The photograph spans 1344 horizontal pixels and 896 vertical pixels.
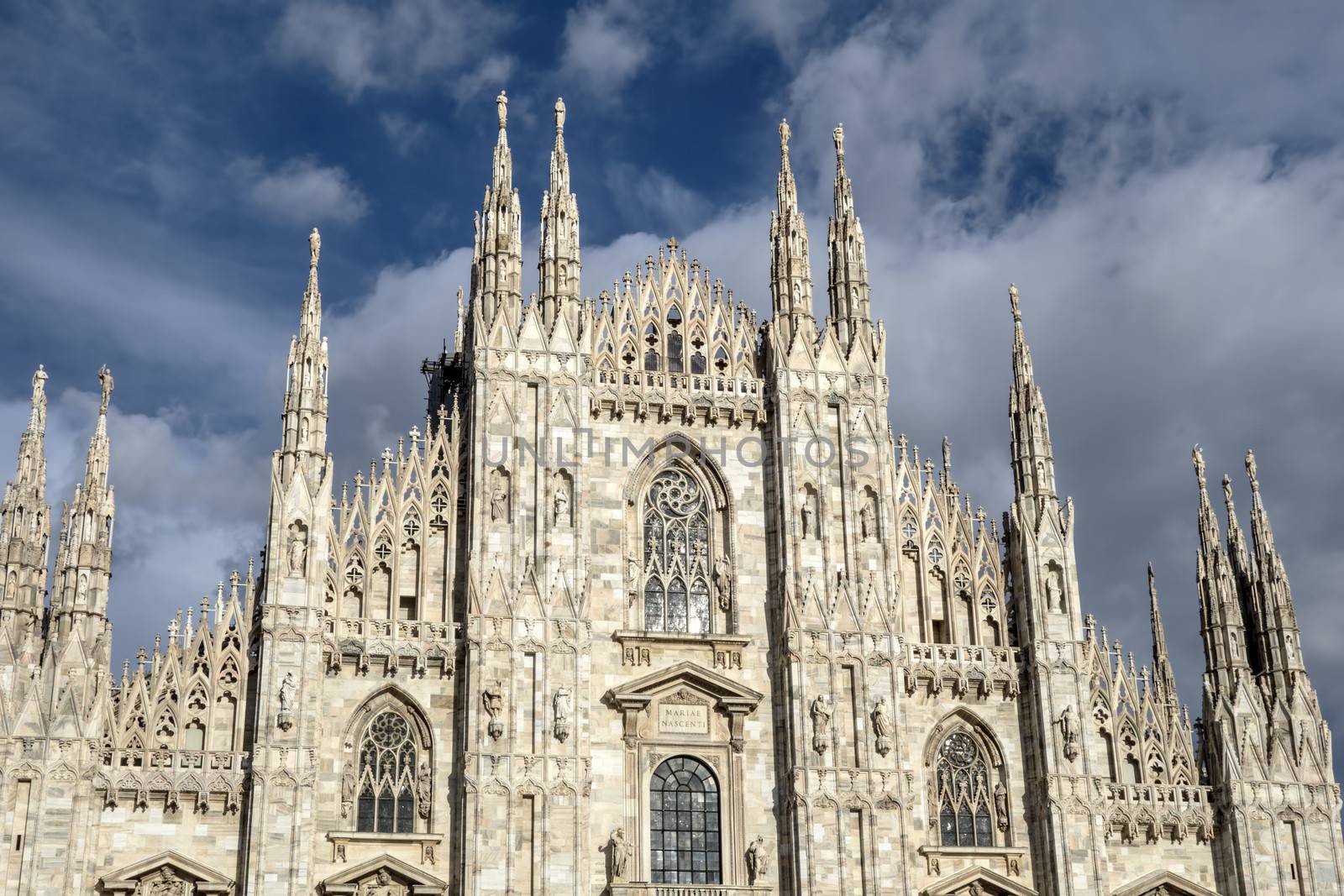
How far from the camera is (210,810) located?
113 ft

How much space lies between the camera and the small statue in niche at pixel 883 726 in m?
37.3

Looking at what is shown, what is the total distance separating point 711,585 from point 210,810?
471 inches

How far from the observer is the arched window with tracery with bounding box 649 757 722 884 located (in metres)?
36.5

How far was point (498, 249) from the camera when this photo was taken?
40.4 m

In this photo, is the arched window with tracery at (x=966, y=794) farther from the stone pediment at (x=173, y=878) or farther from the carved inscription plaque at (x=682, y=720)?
the stone pediment at (x=173, y=878)

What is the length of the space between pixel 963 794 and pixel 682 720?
6.63 m

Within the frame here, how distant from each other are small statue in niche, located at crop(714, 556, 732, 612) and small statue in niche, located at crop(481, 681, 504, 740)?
5.81m

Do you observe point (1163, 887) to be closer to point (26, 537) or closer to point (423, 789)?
point (423, 789)

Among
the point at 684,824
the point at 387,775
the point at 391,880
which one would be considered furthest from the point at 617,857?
the point at 387,775

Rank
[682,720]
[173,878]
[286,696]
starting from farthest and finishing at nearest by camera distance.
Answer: [682,720]
[286,696]
[173,878]

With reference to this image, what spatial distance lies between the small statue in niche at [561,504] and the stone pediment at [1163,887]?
14.8 meters

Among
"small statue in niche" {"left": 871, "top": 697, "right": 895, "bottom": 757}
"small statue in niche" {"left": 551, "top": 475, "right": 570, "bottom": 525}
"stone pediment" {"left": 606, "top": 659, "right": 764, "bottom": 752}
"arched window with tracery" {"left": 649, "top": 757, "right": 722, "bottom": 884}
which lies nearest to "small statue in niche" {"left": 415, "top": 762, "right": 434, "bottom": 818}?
"stone pediment" {"left": 606, "top": 659, "right": 764, "bottom": 752}

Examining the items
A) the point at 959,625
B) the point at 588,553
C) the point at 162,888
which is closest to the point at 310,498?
the point at 588,553

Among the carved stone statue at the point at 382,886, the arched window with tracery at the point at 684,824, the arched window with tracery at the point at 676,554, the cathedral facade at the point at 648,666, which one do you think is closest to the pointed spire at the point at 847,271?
the cathedral facade at the point at 648,666
